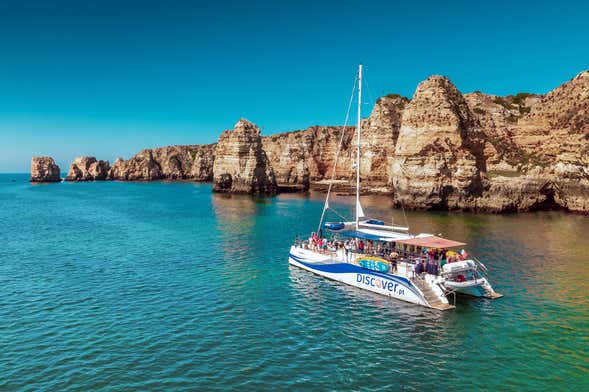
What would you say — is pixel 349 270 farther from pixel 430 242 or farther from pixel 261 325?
pixel 261 325

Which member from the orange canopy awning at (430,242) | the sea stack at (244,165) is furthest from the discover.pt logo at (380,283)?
the sea stack at (244,165)

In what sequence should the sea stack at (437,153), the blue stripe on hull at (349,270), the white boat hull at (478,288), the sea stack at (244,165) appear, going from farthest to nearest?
the sea stack at (244,165) < the sea stack at (437,153) < the white boat hull at (478,288) < the blue stripe on hull at (349,270)

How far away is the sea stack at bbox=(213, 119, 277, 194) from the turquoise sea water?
232ft

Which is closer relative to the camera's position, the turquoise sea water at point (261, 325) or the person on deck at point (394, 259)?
the turquoise sea water at point (261, 325)

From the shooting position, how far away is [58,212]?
238 ft

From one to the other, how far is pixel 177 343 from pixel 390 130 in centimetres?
9979

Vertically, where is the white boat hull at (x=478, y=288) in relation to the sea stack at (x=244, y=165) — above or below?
below

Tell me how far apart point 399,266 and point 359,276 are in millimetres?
2832

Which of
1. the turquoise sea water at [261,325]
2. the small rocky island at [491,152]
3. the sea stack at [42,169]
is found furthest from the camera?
the sea stack at [42,169]

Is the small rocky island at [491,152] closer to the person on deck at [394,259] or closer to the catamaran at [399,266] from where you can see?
the catamaran at [399,266]

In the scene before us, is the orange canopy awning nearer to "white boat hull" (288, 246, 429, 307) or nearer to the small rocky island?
"white boat hull" (288, 246, 429, 307)

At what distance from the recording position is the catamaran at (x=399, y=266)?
24.8 meters

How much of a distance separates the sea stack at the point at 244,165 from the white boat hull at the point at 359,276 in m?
78.4

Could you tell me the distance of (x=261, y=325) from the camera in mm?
21688
